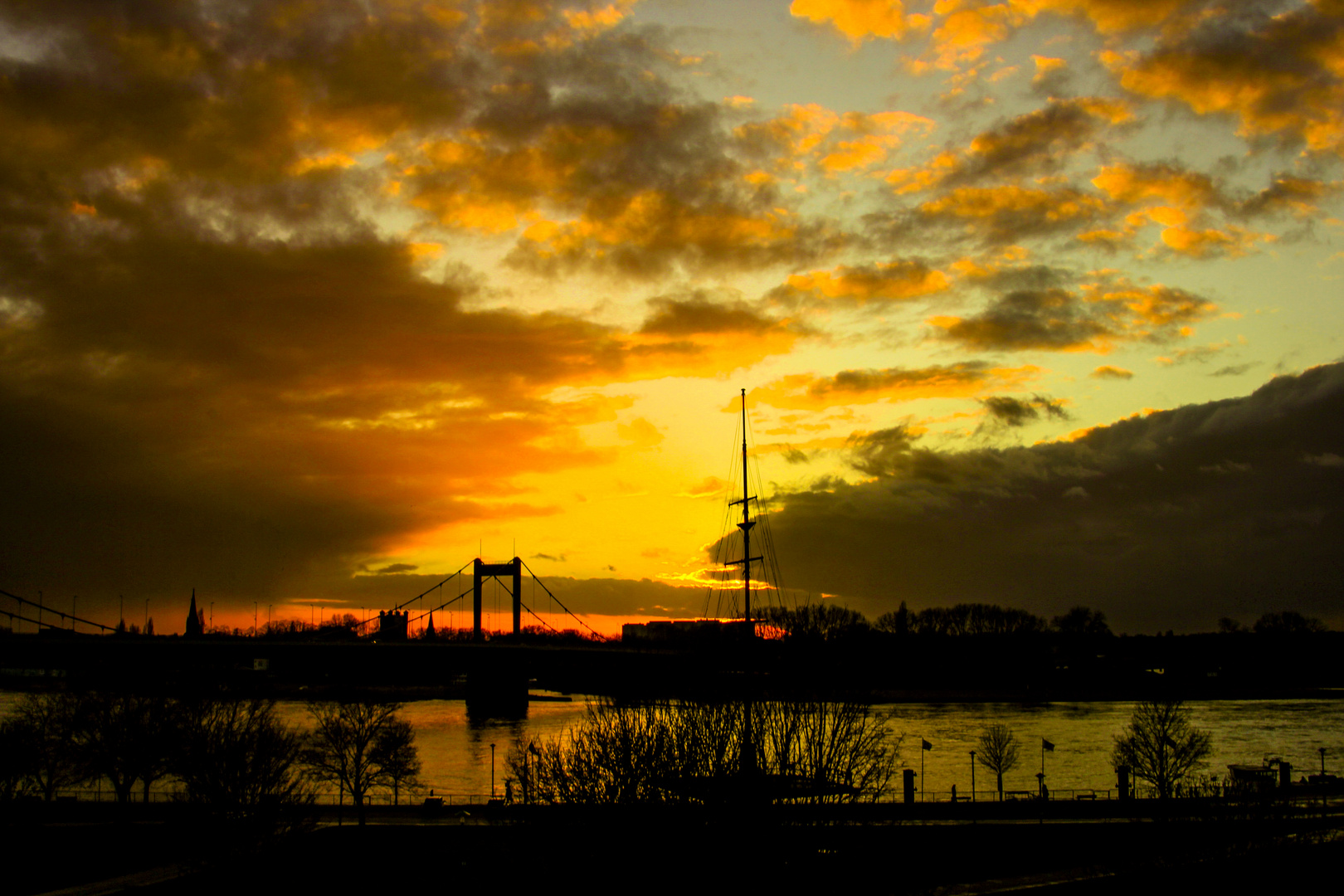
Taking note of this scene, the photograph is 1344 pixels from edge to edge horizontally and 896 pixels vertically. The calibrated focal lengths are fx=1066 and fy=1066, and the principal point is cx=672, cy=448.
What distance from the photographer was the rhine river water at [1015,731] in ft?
140

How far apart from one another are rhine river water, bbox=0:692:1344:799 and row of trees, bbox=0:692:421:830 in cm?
354

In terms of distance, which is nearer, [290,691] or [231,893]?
[231,893]

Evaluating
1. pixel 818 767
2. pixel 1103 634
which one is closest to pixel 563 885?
pixel 818 767

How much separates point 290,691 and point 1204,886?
82.3m

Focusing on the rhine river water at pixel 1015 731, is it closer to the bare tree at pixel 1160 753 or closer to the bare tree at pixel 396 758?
the bare tree at pixel 1160 753

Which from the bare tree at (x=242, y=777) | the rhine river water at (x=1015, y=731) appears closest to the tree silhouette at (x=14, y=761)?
the bare tree at (x=242, y=777)

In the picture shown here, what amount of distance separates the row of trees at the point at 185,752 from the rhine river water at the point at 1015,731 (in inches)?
140

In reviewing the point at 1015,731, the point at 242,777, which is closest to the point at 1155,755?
the point at 1015,731

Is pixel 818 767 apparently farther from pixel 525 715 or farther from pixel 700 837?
pixel 525 715

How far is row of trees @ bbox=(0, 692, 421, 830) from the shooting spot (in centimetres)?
2891

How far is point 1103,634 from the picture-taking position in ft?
505

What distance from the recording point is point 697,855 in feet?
60.8

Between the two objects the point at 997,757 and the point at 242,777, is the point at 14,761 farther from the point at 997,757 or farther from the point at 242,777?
the point at 997,757

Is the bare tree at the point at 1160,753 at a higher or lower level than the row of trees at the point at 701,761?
lower
